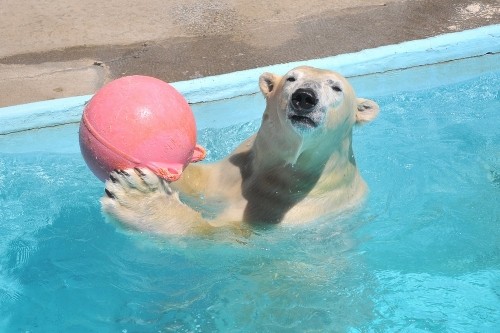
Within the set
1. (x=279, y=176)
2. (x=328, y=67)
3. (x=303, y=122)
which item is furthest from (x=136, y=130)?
(x=328, y=67)

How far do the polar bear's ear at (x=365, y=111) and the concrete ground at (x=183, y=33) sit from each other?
206 cm

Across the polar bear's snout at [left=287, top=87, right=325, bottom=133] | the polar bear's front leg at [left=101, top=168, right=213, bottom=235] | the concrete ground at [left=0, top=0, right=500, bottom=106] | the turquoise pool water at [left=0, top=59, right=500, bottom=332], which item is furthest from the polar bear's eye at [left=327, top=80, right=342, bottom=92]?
the concrete ground at [left=0, top=0, right=500, bottom=106]

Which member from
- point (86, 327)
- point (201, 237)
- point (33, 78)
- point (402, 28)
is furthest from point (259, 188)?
point (402, 28)

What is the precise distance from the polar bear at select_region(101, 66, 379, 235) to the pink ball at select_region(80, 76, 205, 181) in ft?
0.33

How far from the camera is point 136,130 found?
9.89ft

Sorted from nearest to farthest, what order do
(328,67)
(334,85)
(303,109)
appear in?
1. (303,109)
2. (334,85)
3. (328,67)

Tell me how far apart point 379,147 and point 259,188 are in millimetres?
1573

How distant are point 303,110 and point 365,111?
57 cm

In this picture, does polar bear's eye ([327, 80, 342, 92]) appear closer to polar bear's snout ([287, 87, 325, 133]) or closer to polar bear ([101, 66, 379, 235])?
polar bear ([101, 66, 379, 235])

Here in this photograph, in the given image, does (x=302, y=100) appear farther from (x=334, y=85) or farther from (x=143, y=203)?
(x=143, y=203)

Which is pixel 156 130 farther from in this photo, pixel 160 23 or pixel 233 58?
pixel 160 23

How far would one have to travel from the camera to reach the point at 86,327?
12.2ft

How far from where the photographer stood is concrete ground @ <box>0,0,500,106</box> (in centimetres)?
564

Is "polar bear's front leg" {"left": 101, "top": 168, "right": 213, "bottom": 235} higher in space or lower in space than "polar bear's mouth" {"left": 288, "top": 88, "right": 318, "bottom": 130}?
lower
